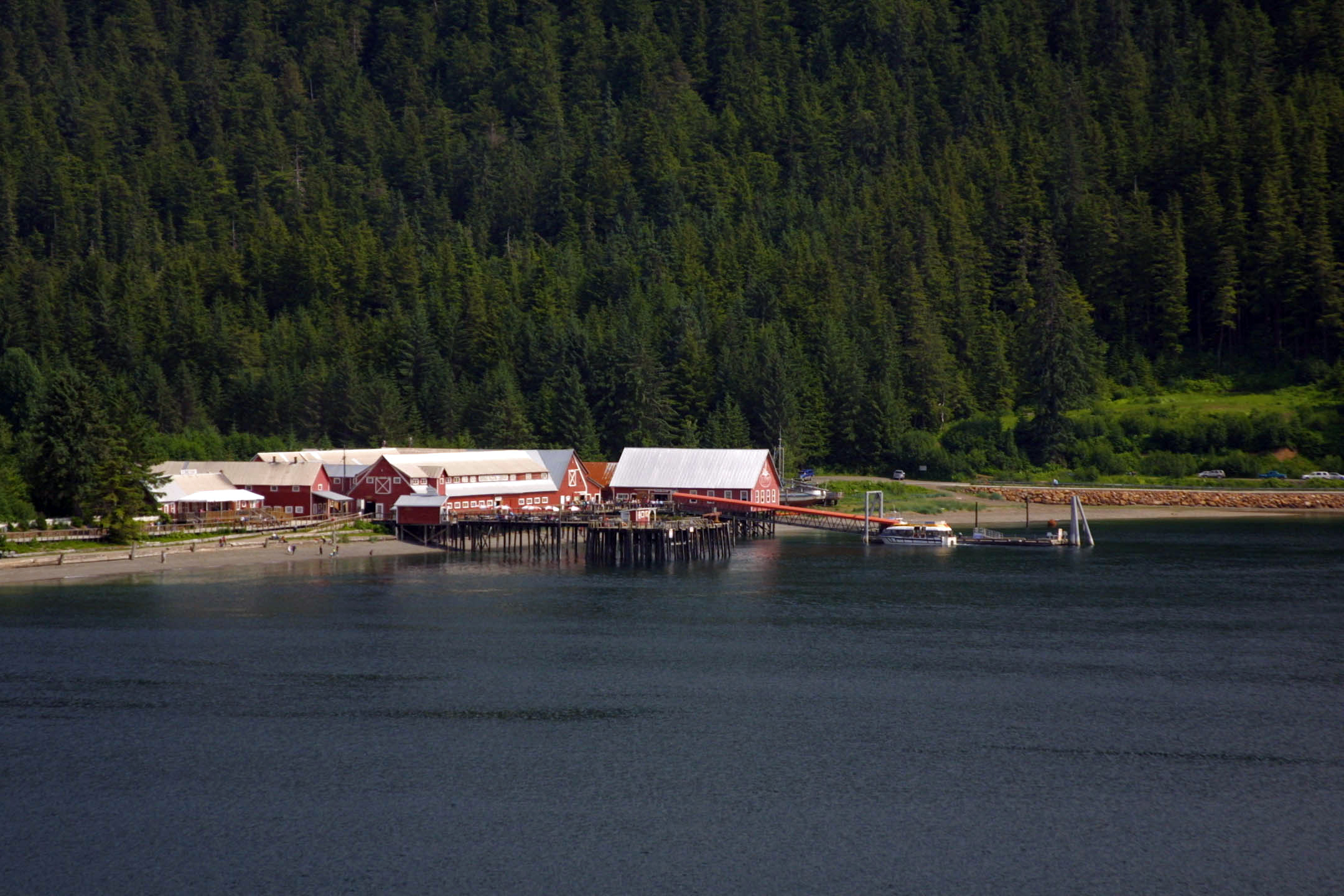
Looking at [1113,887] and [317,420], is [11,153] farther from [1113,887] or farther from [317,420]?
[1113,887]

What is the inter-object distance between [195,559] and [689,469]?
32.4m

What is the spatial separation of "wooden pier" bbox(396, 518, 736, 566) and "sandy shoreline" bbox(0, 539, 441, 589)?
5.87 feet

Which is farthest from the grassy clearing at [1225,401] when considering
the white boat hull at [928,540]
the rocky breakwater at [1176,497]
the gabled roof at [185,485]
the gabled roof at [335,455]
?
the gabled roof at [185,485]

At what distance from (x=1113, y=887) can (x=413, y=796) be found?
16004 millimetres

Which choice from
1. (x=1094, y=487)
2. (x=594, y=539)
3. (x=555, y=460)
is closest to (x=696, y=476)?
(x=555, y=460)

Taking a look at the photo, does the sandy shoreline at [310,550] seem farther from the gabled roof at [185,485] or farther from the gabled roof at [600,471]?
the gabled roof at [600,471]

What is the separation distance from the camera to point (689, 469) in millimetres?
90375

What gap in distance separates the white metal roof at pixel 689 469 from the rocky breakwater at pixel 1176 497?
2054cm

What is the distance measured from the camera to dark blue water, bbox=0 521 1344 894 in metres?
29.5

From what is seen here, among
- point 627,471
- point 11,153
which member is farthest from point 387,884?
point 11,153

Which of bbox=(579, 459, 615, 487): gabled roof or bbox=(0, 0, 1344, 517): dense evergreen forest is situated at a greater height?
bbox=(0, 0, 1344, 517): dense evergreen forest

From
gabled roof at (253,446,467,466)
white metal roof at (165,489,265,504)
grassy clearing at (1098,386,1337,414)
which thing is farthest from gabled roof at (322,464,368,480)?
grassy clearing at (1098,386,1337,414)

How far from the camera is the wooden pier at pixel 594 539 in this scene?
3076 inches

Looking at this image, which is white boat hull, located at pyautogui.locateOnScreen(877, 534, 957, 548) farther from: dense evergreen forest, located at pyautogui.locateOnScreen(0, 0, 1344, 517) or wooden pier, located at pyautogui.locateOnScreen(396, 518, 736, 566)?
dense evergreen forest, located at pyautogui.locateOnScreen(0, 0, 1344, 517)
